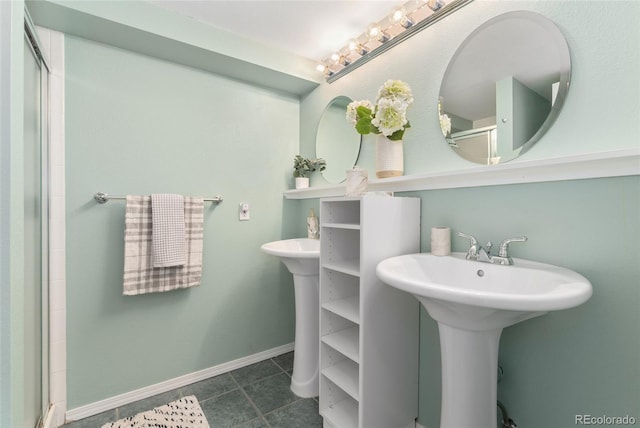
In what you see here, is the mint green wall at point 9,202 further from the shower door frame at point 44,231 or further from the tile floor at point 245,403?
the tile floor at point 245,403

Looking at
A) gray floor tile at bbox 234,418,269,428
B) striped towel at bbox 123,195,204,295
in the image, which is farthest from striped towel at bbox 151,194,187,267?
gray floor tile at bbox 234,418,269,428

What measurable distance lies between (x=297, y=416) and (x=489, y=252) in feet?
4.20

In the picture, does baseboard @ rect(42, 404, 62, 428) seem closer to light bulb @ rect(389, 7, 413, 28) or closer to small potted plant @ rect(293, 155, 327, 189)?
small potted plant @ rect(293, 155, 327, 189)

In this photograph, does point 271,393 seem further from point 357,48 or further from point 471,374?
point 357,48

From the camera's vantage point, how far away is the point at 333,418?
4.30 feet

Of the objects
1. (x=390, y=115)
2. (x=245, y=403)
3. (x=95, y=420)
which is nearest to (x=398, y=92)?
(x=390, y=115)

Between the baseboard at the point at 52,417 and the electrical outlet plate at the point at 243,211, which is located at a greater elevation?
the electrical outlet plate at the point at 243,211

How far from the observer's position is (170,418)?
4.78 feet

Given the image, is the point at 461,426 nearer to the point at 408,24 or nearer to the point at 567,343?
the point at 567,343

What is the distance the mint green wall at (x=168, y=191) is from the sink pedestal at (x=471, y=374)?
4.74 ft

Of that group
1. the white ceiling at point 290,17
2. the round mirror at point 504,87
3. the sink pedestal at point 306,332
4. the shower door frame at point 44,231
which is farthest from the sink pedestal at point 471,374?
the shower door frame at point 44,231

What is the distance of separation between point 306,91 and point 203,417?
2.24 meters

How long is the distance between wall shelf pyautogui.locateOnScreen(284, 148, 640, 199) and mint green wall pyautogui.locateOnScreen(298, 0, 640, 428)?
0.11ft

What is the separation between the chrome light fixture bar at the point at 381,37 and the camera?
1284mm
